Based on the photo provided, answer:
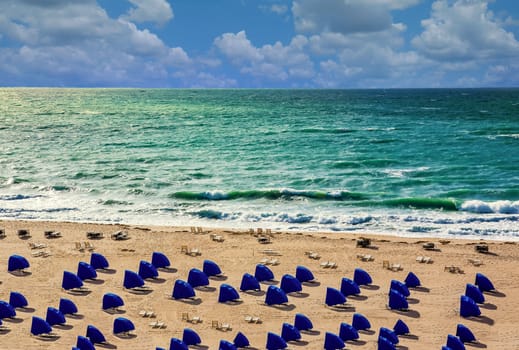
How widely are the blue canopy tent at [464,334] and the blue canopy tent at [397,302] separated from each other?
3.09 meters

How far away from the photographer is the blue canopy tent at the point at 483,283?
86.8 feet

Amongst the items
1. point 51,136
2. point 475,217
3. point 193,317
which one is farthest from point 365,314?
point 51,136

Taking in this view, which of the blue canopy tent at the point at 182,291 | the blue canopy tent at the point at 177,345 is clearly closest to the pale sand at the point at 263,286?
the blue canopy tent at the point at 182,291

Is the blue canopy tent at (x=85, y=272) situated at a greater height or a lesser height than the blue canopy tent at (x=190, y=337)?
greater

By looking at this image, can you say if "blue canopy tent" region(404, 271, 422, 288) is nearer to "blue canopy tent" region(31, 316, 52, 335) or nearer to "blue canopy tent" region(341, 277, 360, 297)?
"blue canopy tent" region(341, 277, 360, 297)

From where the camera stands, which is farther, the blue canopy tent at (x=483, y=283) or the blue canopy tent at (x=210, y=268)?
the blue canopy tent at (x=210, y=268)

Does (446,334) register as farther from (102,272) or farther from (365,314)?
(102,272)

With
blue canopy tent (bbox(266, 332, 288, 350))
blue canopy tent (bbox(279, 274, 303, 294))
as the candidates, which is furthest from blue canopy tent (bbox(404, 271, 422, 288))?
blue canopy tent (bbox(266, 332, 288, 350))

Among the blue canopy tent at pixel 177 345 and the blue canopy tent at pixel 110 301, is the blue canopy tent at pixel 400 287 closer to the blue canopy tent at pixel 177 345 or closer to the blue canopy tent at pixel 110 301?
the blue canopy tent at pixel 177 345

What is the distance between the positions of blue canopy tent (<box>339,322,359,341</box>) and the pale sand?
0.38 meters

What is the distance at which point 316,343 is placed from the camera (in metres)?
21.9

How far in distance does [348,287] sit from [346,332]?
4468mm

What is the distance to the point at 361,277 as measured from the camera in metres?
27.1

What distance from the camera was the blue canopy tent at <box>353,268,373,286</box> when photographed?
27141mm
